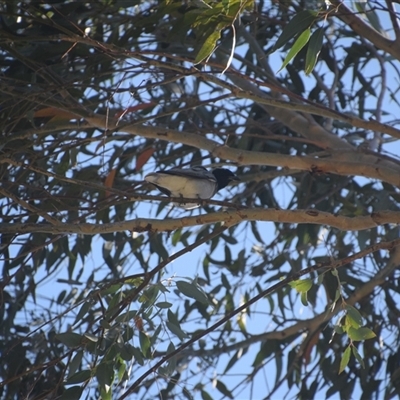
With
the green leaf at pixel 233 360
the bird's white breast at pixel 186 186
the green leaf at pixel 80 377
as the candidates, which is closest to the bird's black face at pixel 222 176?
the bird's white breast at pixel 186 186

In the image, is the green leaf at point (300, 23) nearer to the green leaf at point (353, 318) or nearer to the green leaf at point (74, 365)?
the green leaf at point (353, 318)

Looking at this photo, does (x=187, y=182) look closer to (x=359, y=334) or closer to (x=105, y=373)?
(x=105, y=373)

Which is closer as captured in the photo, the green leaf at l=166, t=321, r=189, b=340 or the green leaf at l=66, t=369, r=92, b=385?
the green leaf at l=66, t=369, r=92, b=385

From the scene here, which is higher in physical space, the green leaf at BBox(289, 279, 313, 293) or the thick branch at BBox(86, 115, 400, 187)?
the thick branch at BBox(86, 115, 400, 187)

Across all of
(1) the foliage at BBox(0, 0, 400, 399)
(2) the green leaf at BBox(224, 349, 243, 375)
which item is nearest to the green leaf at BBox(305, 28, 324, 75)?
(1) the foliage at BBox(0, 0, 400, 399)

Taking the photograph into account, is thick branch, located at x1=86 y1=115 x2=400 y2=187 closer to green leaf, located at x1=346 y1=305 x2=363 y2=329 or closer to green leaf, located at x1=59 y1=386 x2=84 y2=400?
green leaf, located at x1=346 y1=305 x2=363 y2=329

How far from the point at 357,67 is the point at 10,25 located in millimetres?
2510

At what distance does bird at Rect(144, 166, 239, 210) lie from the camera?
479cm

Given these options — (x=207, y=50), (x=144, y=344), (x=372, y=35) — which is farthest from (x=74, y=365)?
(x=372, y=35)

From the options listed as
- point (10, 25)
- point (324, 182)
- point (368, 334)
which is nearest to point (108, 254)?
point (324, 182)

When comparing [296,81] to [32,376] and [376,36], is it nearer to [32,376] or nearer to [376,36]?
[376,36]

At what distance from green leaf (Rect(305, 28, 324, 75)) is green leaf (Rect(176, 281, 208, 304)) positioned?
97cm

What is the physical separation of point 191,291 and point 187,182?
1894 mm

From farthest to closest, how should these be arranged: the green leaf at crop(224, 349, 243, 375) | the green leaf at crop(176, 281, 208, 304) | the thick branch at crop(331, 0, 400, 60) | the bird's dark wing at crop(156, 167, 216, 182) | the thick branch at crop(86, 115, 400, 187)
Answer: the green leaf at crop(224, 349, 243, 375), the bird's dark wing at crop(156, 167, 216, 182), the thick branch at crop(331, 0, 400, 60), the thick branch at crop(86, 115, 400, 187), the green leaf at crop(176, 281, 208, 304)
